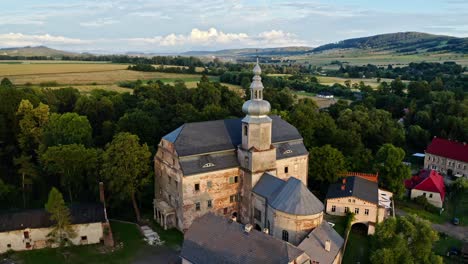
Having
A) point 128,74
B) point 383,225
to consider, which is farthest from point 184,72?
point 383,225

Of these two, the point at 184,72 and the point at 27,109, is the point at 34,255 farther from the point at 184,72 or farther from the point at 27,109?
the point at 184,72

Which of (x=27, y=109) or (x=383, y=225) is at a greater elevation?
(x=27, y=109)

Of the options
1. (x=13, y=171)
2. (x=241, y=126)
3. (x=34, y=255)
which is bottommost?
(x=34, y=255)

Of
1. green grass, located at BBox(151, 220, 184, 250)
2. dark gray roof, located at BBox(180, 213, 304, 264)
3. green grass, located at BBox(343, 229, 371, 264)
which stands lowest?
green grass, located at BBox(343, 229, 371, 264)

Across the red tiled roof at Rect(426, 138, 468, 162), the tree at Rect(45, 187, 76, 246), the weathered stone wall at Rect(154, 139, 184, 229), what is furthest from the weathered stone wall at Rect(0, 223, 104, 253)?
the red tiled roof at Rect(426, 138, 468, 162)

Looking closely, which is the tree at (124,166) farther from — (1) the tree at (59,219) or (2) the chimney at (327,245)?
(2) the chimney at (327,245)

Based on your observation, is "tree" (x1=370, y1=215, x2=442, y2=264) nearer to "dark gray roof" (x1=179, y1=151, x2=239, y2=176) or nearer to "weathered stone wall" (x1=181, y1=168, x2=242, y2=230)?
"weathered stone wall" (x1=181, y1=168, x2=242, y2=230)

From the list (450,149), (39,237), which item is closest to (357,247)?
(39,237)
